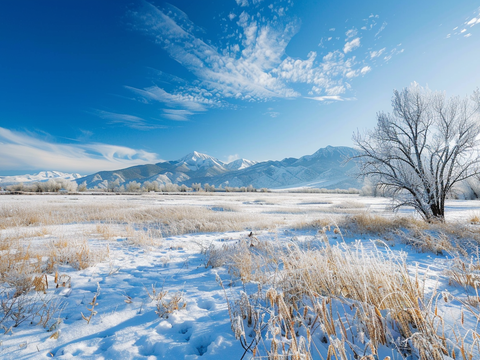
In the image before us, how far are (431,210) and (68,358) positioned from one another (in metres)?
14.5

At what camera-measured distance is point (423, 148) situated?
435 inches

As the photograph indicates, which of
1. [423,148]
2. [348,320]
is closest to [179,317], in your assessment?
[348,320]

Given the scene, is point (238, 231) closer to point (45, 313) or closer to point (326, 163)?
point (45, 313)

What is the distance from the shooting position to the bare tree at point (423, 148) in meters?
10.2

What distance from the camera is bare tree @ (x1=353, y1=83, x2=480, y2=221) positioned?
10.2m

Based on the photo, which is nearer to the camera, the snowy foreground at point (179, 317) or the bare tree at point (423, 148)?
the snowy foreground at point (179, 317)

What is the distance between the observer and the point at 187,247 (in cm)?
651

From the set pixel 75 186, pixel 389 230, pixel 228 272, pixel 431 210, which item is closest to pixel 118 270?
pixel 228 272

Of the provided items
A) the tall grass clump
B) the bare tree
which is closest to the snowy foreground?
the tall grass clump

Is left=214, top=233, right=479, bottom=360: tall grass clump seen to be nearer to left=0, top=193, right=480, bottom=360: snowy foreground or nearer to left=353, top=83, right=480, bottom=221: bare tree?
left=0, top=193, right=480, bottom=360: snowy foreground

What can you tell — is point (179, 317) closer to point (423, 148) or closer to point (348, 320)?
point (348, 320)

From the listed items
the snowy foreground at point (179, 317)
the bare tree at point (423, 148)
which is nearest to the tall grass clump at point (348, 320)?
the snowy foreground at point (179, 317)

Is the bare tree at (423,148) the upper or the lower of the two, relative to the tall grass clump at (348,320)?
upper

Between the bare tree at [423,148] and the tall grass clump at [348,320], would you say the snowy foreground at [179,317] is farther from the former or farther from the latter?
the bare tree at [423,148]
